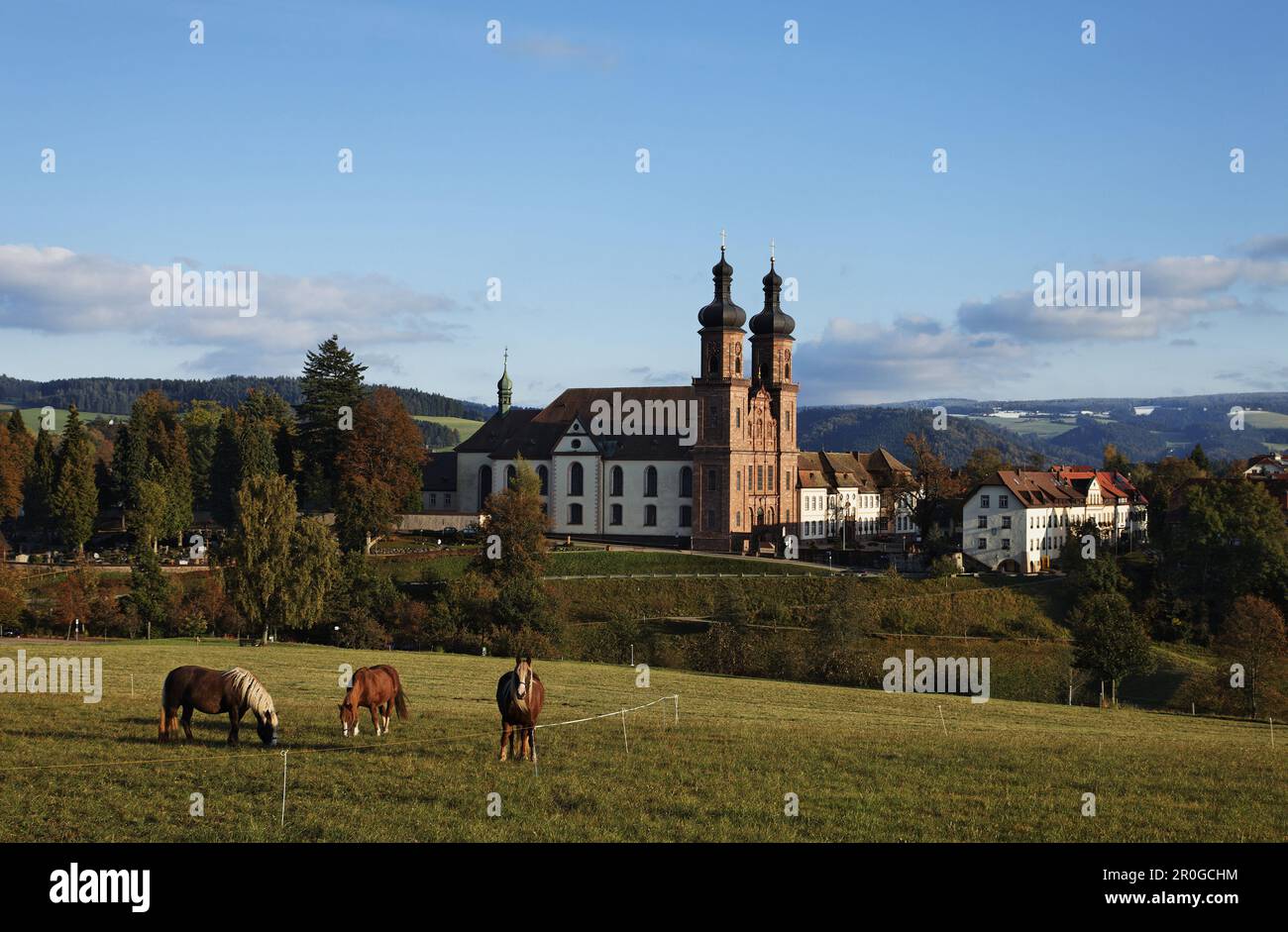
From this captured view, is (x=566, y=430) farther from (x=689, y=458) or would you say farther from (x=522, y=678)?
(x=522, y=678)

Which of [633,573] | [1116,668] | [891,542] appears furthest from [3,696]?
[891,542]

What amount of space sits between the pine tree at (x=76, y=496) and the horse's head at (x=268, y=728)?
63.6 m

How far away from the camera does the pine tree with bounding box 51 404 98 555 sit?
254ft

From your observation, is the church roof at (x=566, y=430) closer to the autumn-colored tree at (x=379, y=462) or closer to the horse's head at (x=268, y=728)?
the autumn-colored tree at (x=379, y=462)

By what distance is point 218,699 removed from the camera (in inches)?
755

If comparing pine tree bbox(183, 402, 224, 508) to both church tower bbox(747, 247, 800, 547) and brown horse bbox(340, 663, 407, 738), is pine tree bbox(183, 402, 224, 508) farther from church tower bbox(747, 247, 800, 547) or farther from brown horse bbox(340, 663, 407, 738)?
brown horse bbox(340, 663, 407, 738)

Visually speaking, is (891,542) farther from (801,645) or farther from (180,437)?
(180,437)

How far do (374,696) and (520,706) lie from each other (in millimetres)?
4001

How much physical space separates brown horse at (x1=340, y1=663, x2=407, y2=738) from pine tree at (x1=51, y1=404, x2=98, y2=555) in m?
62.3

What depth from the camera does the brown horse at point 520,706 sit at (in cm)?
1784

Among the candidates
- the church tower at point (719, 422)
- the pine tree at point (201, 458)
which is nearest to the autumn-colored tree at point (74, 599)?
the pine tree at point (201, 458)

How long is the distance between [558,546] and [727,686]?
44.1 meters

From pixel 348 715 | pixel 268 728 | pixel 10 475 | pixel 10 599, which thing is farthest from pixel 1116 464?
pixel 268 728
